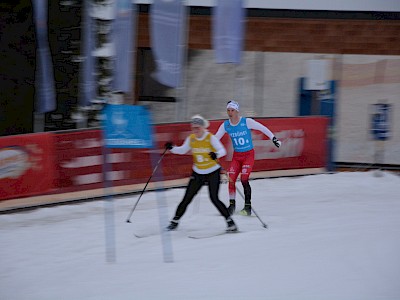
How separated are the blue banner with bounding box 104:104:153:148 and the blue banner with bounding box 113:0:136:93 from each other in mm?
6003

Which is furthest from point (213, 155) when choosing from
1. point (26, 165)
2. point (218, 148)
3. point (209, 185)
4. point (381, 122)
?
point (381, 122)

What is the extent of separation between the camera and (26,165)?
12164 mm

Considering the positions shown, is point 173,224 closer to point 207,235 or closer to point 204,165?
point 207,235

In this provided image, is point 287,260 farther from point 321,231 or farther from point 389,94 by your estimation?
point 389,94

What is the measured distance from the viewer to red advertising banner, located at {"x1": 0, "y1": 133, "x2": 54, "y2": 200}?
39.1 ft

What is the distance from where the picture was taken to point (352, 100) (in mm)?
20016

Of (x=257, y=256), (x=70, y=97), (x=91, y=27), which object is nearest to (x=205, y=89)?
(x=70, y=97)

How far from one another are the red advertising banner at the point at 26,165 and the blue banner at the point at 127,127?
11.5 ft

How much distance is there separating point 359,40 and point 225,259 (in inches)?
488

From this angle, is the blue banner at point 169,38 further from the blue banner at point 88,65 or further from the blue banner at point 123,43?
the blue banner at point 88,65

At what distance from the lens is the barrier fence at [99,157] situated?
12102 mm

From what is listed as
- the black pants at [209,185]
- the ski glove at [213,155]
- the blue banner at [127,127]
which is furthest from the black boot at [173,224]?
the blue banner at [127,127]

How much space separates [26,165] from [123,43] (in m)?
4.01

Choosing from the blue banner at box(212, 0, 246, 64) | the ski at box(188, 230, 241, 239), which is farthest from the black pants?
the blue banner at box(212, 0, 246, 64)
